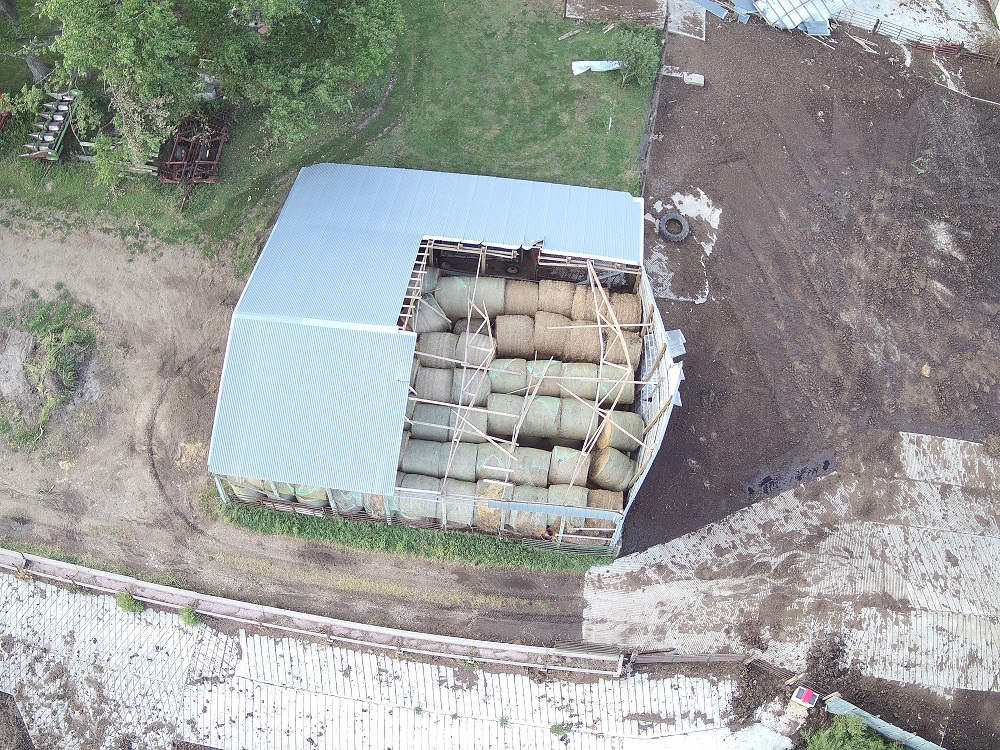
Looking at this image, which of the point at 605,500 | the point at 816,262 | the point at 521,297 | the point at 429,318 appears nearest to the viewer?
the point at 605,500

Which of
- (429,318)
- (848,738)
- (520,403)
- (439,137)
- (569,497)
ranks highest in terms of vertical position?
(439,137)

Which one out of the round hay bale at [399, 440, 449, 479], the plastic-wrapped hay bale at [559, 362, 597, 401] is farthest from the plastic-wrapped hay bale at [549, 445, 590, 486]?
the round hay bale at [399, 440, 449, 479]

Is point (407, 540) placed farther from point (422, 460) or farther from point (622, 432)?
point (622, 432)

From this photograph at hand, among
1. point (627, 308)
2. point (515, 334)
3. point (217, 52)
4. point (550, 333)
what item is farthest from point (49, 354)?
point (627, 308)

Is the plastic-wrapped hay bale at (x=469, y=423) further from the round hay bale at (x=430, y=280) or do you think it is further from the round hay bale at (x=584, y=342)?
the round hay bale at (x=430, y=280)

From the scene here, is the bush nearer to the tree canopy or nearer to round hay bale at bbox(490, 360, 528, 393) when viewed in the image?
round hay bale at bbox(490, 360, 528, 393)

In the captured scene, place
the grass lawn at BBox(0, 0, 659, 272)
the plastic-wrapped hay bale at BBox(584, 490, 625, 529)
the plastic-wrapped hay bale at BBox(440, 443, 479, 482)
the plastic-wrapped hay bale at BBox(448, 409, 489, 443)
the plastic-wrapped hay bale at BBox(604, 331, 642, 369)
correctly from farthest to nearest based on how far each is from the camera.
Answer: the grass lawn at BBox(0, 0, 659, 272) < the plastic-wrapped hay bale at BBox(604, 331, 642, 369) < the plastic-wrapped hay bale at BBox(448, 409, 489, 443) < the plastic-wrapped hay bale at BBox(440, 443, 479, 482) < the plastic-wrapped hay bale at BBox(584, 490, 625, 529)
